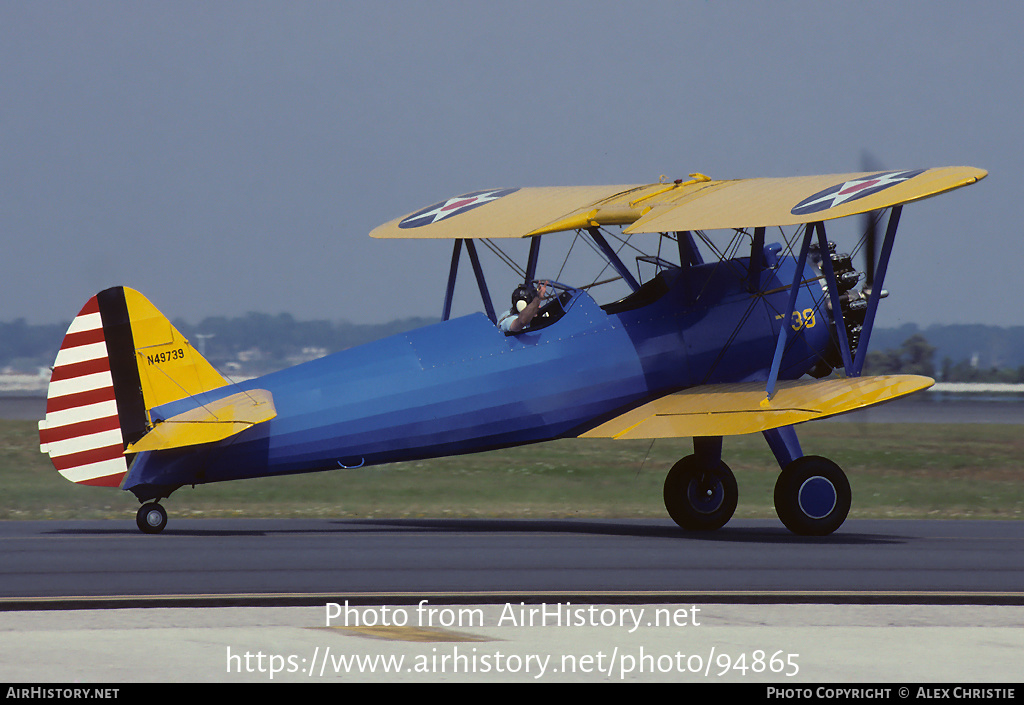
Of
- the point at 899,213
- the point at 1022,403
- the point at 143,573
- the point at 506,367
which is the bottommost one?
the point at 1022,403

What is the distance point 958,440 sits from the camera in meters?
32.2

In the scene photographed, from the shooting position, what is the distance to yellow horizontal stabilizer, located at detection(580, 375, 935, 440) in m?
14.9

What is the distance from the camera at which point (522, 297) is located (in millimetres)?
15969

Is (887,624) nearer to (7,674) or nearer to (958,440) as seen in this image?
(7,674)

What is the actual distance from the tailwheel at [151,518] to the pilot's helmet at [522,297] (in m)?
4.36

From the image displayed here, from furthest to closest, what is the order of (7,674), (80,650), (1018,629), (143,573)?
(143,573), (1018,629), (80,650), (7,674)

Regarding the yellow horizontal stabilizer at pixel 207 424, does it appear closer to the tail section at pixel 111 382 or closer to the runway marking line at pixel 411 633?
the tail section at pixel 111 382

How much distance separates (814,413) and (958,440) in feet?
61.1

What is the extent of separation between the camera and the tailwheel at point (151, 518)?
50.9ft

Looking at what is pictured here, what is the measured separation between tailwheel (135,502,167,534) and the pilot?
4154mm

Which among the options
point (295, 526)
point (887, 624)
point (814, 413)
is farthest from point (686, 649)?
point (295, 526)

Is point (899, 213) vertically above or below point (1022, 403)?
above

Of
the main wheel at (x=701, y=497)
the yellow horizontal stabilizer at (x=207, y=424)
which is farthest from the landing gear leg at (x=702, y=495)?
the yellow horizontal stabilizer at (x=207, y=424)

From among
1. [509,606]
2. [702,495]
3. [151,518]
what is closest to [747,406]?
[702,495]
